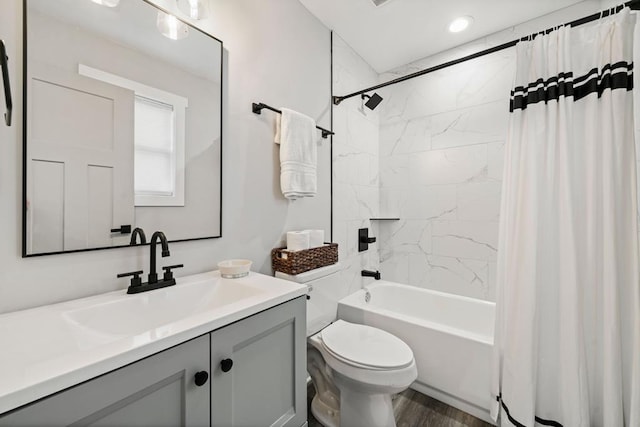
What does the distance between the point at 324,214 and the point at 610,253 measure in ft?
4.97

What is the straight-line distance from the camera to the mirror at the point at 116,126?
0.85 meters

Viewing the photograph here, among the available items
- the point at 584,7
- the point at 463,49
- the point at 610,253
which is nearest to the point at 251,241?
the point at 610,253

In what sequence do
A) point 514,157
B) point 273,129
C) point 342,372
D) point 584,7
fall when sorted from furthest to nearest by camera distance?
1. point 584,7
2. point 273,129
3. point 514,157
4. point 342,372

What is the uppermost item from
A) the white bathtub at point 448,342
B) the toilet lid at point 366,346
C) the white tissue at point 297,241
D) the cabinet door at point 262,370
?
the white tissue at point 297,241

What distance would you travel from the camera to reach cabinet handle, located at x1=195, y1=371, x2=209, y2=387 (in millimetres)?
687

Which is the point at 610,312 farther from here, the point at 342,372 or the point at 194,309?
the point at 194,309

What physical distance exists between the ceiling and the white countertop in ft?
6.38

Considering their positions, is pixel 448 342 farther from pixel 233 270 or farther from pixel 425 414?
pixel 233 270

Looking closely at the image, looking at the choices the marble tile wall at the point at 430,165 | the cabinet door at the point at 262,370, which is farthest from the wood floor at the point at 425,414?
the marble tile wall at the point at 430,165

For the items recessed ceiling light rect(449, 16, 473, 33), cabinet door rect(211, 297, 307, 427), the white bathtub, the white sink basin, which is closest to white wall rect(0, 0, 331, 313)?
the white sink basin

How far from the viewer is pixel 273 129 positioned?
1.58 meters

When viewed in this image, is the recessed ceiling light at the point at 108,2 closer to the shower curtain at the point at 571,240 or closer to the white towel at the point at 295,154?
the white towel at the point at 295,154

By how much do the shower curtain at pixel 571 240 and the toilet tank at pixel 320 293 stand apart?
96cm

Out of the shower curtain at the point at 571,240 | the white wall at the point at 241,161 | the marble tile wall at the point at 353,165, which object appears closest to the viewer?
the white wall at the point at 241,161
